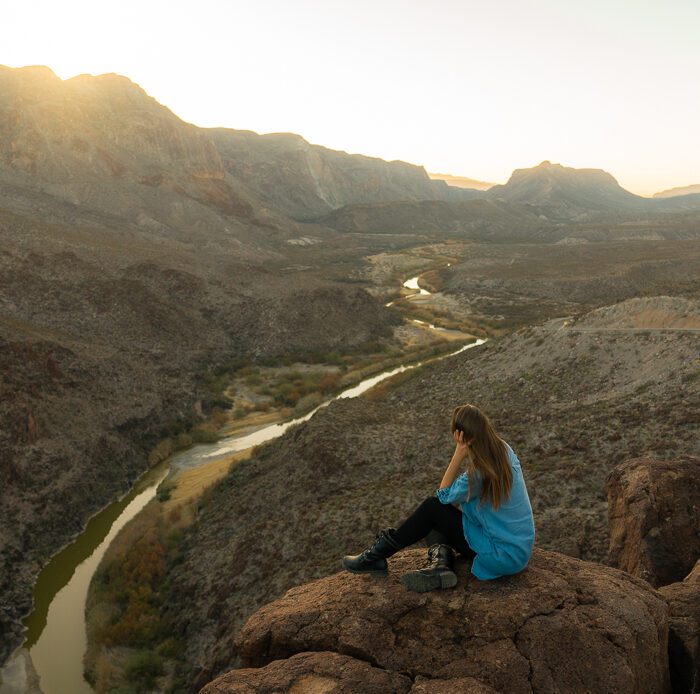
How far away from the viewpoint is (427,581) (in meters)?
6.07

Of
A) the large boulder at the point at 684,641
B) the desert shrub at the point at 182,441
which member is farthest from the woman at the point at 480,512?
the desert shrub at the point at 182,441

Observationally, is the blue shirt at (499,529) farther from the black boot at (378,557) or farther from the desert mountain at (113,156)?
the desert mountain at (113,156)

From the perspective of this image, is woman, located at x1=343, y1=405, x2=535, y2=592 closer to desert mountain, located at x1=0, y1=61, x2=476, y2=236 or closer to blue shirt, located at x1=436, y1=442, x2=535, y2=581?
blue shirt, located at x1=436, y1=442, x2=535, y2=581

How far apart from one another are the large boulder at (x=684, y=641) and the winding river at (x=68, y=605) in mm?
14855

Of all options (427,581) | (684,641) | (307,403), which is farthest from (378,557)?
(307,403)

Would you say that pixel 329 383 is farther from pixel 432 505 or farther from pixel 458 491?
pixel 458 491

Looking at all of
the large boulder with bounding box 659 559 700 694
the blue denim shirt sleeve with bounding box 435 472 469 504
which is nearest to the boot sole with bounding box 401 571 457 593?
the blue denim shirt sleeve with bounding box 435 472 469 504

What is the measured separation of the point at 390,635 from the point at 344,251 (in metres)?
112

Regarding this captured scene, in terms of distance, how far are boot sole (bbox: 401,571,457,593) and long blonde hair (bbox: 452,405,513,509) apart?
36.0 inches

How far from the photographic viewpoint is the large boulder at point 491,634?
5.16m

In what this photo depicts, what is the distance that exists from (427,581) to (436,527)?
62 centimetres

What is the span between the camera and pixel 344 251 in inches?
4532

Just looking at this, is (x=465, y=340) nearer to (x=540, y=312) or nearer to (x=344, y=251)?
(x=540, y=312)

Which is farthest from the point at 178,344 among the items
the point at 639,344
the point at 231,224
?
the point at 231,224
